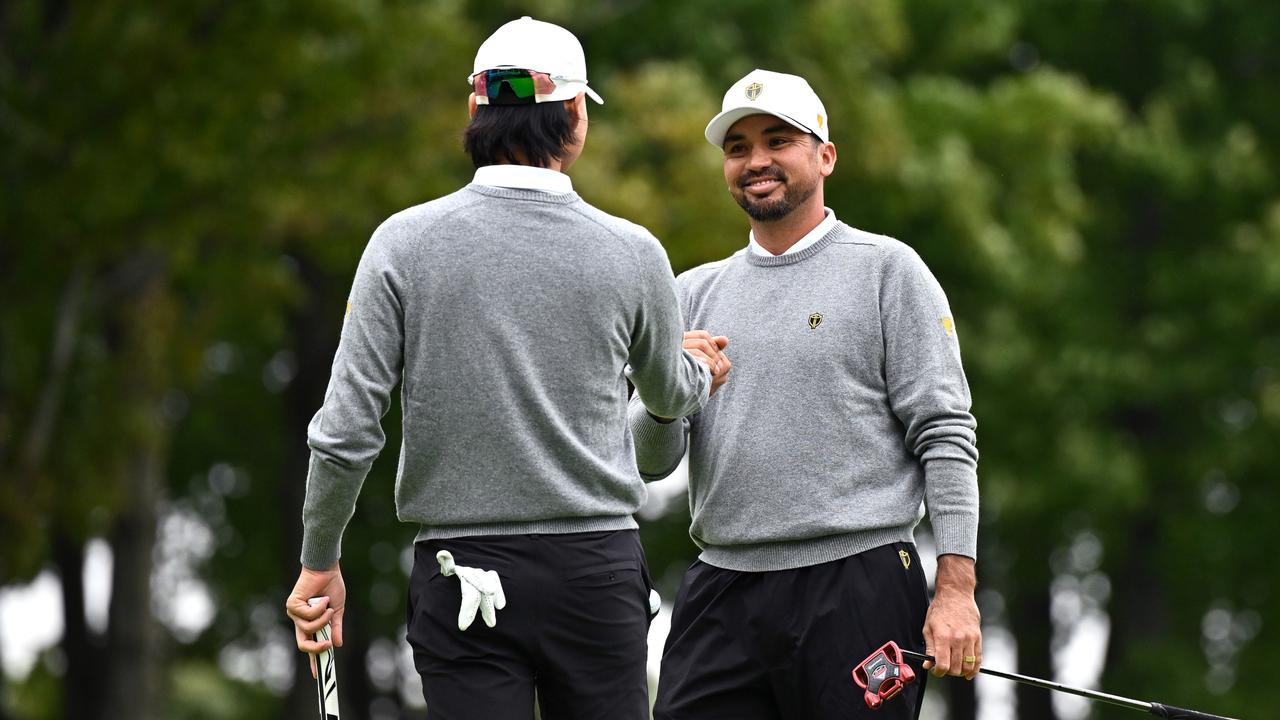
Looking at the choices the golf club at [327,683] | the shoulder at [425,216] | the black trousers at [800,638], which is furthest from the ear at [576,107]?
the black trousers at [800,638]

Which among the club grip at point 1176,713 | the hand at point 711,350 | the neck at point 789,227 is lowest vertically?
the club grip at point 1176,713

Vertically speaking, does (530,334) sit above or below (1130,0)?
below

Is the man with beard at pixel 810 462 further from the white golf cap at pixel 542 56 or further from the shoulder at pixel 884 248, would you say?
the white golf cap at pixel 542 56

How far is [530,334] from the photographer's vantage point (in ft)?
13.4

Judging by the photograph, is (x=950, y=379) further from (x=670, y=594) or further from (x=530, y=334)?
(x=670, y=594)

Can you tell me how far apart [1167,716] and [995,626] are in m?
22.3

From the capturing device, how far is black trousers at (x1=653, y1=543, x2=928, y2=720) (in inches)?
191

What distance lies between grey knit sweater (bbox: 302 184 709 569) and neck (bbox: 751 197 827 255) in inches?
42.0

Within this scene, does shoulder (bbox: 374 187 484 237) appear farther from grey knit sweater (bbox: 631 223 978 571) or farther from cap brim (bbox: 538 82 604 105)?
grey knit sweater (bbox: 631 223 978 571)

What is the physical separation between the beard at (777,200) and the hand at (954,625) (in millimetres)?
1016

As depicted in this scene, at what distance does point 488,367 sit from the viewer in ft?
13.4

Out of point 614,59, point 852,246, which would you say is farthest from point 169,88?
point 852,246

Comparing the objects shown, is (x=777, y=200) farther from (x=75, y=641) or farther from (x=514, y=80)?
(x=75, y=641)

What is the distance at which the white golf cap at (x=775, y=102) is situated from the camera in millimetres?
5109
